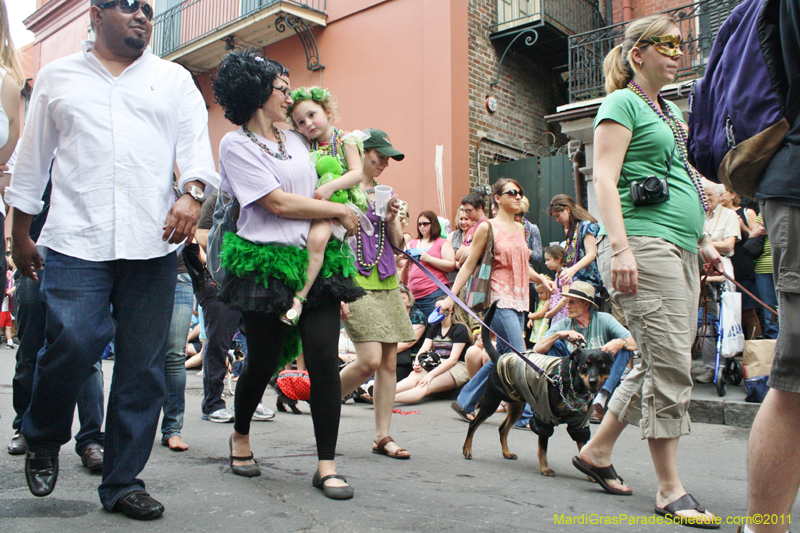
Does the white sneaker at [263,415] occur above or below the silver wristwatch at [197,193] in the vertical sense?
below

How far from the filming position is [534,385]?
3.56 m

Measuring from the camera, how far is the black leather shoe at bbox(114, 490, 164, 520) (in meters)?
2.43

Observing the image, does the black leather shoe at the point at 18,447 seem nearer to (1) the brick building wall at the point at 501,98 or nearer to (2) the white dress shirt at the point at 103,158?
(2) the white dress shirt at the point at 103,158

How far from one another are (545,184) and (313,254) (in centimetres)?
846

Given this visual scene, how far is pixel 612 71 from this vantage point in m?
3.33

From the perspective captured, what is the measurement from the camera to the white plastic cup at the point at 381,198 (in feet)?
12.8

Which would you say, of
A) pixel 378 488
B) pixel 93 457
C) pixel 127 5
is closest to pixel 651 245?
pixel 378 488

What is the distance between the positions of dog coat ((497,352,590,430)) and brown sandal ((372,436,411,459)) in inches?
27.4

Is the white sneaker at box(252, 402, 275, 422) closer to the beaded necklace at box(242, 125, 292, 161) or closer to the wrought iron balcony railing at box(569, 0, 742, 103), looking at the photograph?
the beaded necklace at box(242, 125, 292, 161)

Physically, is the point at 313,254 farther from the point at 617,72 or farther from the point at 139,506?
the point at 617,72

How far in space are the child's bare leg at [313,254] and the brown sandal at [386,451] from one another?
1.32 m

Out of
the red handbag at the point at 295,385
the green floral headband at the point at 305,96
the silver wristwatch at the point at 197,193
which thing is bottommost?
the red handbag at the point at 295,385

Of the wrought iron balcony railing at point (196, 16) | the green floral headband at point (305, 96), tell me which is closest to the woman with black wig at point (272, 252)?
the green floral headband at point (305, 96)

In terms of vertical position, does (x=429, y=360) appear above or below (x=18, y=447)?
above
